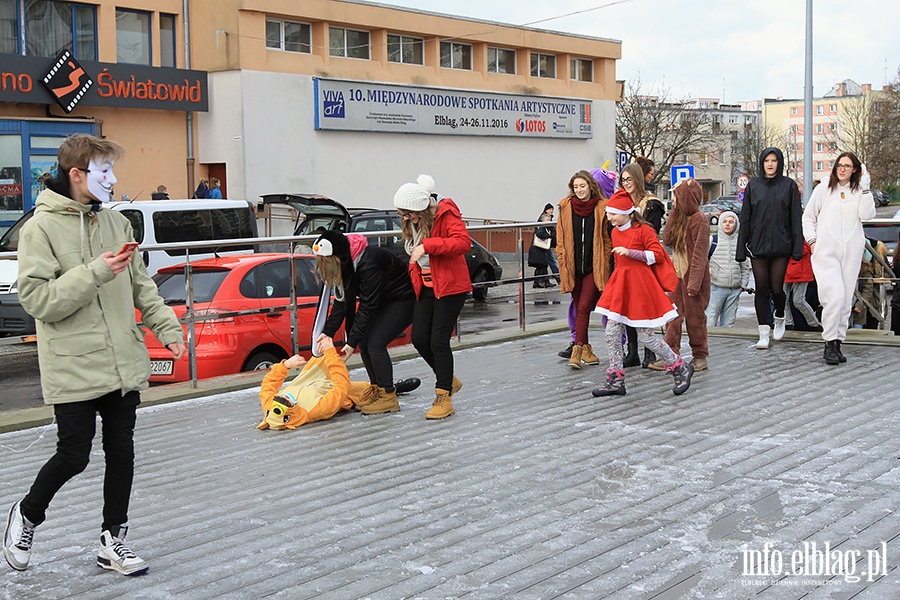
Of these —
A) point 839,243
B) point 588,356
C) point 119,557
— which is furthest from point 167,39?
point 119,557

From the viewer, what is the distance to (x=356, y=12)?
35.7 m

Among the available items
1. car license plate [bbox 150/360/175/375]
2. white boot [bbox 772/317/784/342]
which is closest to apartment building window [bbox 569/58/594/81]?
white boot [bbox 772/317/784/342]

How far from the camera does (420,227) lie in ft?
26.7

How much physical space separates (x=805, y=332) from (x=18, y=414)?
779 centimetres

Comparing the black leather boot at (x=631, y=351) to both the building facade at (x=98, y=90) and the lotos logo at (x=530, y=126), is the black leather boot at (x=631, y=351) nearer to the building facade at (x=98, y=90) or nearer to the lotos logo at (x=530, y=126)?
the building facade at (x=98, y=90)

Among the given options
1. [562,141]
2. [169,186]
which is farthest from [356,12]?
[562,141]

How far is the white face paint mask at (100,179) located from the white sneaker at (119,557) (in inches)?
58.3

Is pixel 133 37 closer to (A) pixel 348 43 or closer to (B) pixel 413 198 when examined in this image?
(A) pixel 348 43

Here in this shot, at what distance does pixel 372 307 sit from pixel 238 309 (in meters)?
2.22

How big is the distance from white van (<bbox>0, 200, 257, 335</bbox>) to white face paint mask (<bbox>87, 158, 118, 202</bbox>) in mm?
8474

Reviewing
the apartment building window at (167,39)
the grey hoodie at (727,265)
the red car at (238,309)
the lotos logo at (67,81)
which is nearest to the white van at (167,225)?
the red car at (238,309)

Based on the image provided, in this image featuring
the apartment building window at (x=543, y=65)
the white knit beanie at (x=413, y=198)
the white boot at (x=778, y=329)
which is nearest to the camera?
the white knit beanie at (x=413, y=198)

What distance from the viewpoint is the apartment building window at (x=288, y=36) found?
33.5 metres

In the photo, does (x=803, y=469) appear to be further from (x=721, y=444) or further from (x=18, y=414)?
(x=18, y=414)
